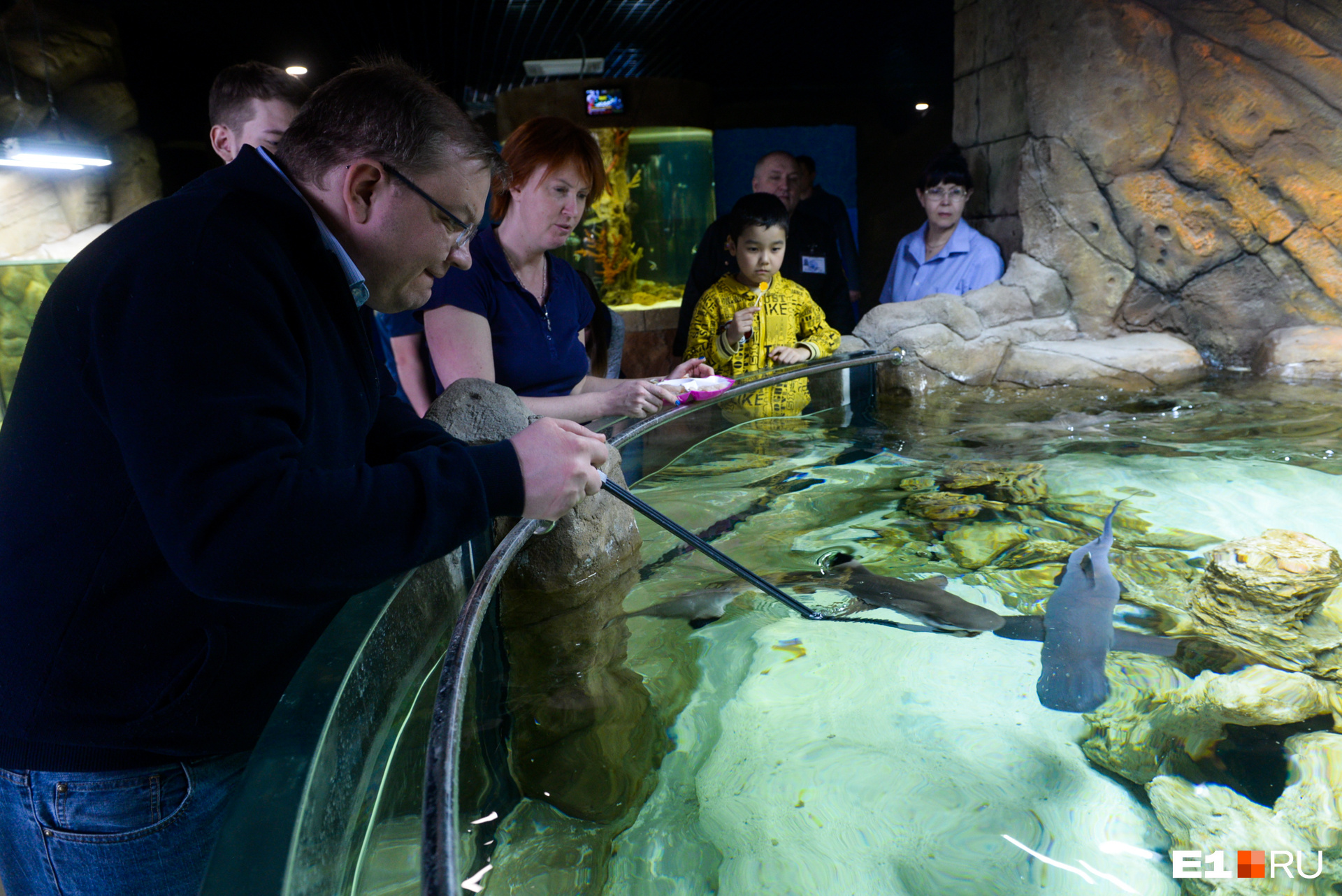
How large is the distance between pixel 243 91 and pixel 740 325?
2.41 m

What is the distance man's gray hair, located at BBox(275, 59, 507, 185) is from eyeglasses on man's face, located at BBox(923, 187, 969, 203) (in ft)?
17.6

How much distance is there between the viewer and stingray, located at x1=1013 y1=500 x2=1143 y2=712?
1933 mm

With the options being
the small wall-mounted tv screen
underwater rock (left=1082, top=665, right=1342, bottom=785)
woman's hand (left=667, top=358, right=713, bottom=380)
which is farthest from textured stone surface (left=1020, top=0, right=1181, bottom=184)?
underwater rock (left=1082, top=665, right=1342, bottom=785)

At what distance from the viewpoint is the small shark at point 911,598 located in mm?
2264

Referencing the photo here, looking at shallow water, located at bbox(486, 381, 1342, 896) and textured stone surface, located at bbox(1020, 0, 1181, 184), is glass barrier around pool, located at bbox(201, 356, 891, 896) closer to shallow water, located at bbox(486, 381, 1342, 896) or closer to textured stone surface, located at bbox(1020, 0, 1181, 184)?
shallow water, located at bbox(486, 381, 1342, 896)

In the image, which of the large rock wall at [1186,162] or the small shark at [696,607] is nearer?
the small shark at [696,607]

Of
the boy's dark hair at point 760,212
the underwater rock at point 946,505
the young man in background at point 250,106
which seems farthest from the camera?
the boy's dark hair at point 760,212

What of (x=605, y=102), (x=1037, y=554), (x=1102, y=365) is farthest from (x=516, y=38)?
(x=1037, y=554)

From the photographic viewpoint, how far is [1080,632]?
2.19 meters

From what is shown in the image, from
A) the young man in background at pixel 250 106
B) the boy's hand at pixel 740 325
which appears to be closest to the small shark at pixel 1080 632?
the boy's hand at pixel 740 325

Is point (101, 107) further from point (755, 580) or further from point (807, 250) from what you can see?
point (755, 580)

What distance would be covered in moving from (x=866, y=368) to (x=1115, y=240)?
2.89 m

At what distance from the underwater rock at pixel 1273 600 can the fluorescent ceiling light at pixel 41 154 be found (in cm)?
767

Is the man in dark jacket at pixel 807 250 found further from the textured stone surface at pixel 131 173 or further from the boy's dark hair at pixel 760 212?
the textured stone surface at pixel 131 173
